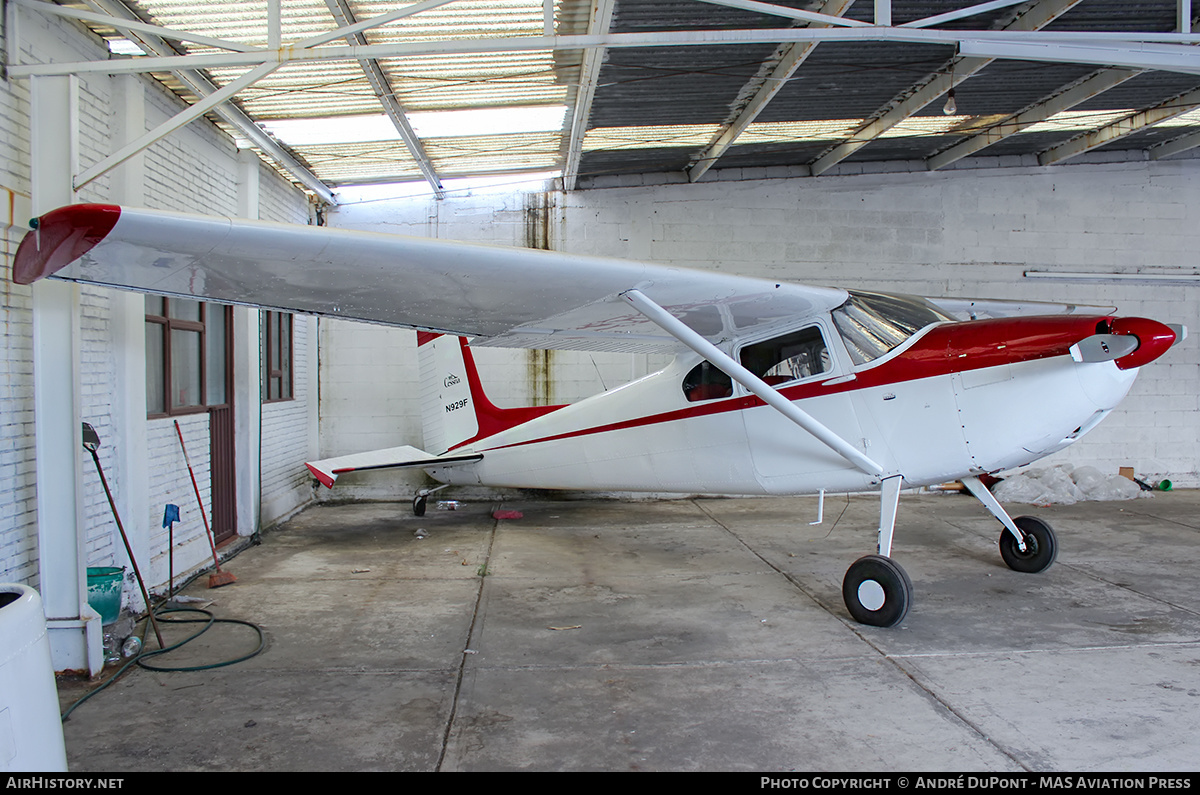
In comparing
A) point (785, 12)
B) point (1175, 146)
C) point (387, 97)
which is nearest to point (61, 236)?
point (785, 12)

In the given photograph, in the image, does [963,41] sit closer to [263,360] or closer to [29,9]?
[29,9]

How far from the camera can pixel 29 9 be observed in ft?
13.9

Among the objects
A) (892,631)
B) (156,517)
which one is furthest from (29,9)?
(892,631)

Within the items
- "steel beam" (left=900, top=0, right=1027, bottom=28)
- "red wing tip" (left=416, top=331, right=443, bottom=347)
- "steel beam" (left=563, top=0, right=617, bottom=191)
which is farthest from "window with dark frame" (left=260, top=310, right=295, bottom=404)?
"steel beam" (left=900, top=0, right=1027, bottom=28)

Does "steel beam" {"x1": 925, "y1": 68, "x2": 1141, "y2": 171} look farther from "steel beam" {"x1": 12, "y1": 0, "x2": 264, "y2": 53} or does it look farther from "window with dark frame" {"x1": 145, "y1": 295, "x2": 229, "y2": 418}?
"window with dark frame" {"x1": 145, "y1": 295, "x2": 229, "y2": 418}

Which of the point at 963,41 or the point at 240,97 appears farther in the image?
the point at 240,97

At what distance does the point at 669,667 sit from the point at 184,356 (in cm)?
495

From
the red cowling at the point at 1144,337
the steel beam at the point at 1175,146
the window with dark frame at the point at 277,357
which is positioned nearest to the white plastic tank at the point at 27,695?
the red cowling at the point at 1144,337

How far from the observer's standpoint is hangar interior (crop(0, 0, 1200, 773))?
14.0ft

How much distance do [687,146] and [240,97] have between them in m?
4.93

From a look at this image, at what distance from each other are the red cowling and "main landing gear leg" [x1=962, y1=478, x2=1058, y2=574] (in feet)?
5.40

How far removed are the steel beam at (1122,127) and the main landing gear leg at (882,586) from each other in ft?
23.2

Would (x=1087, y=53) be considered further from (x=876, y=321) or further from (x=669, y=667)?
(x=669, y=667)
